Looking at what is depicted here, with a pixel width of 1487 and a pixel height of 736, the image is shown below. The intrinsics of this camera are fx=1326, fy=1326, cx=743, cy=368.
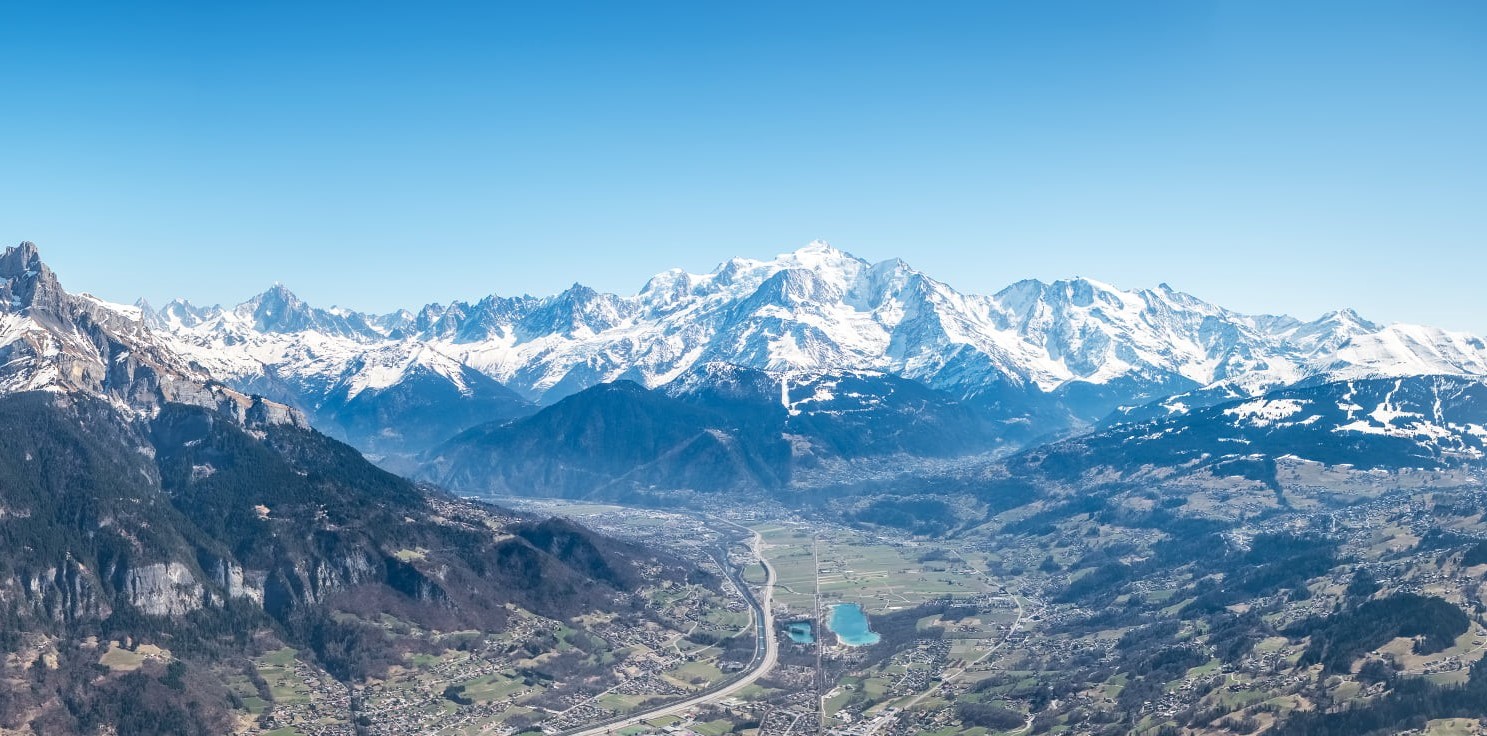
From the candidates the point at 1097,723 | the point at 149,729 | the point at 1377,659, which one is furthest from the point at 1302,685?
the point at 149,729

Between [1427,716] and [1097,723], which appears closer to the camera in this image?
[1427,716]

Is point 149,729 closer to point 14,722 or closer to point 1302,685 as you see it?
point 14,722

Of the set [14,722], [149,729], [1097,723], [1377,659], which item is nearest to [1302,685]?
[1377,659]

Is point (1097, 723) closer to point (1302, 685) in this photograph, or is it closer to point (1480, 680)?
point (1302, 685)

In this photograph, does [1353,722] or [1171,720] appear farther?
[1171,720]

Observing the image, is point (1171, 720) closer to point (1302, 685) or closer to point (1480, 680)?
point (1302, 685)

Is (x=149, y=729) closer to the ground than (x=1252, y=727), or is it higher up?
higher up

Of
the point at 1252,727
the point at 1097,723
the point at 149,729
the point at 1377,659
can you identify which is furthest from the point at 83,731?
the point at 1377,659

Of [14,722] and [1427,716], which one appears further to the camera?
[14,722]
